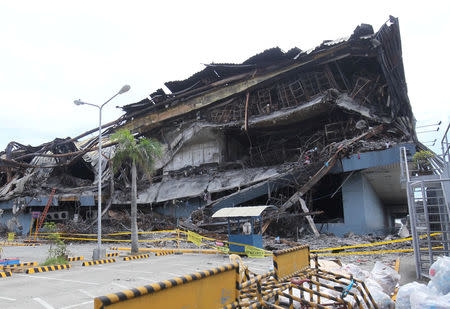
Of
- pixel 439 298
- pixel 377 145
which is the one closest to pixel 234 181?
pixel 377 145

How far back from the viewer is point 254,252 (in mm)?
15633

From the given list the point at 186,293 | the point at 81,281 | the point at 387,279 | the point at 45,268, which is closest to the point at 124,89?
the point at 45,268

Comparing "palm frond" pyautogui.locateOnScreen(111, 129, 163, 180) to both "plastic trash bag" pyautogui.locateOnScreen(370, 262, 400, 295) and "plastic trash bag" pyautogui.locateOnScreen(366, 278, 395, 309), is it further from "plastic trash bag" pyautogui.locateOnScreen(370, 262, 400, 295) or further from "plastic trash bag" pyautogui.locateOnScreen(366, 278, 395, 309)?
"plastic trash bag" pyautogui.locateOnScreen(366, 278, 395, 309)

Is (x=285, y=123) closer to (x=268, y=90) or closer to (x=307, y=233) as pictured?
(x=268, y=90)

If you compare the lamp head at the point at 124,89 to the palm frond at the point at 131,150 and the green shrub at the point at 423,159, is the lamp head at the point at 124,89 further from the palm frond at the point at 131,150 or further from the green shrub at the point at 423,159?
the green shrub at the point at 423,159

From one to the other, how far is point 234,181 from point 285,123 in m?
6.83

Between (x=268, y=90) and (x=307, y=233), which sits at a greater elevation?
(x=268, y=90)

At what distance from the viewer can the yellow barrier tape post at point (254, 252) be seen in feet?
50.9

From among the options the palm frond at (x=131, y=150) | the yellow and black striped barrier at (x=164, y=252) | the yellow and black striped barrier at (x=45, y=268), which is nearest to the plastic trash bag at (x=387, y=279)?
the yellow and black striped barrier at (x=45, y=268)

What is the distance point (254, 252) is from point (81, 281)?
7933 millimetres

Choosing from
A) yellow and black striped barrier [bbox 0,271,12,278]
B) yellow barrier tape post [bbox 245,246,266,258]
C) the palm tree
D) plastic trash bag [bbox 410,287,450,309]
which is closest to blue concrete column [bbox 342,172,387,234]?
yellow barrier tape post [bbox 245,246,266,258]

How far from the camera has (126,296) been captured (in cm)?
329

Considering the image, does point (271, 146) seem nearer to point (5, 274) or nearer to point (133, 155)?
point (133, 155)

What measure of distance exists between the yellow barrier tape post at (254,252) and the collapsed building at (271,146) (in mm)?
5108
